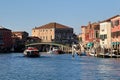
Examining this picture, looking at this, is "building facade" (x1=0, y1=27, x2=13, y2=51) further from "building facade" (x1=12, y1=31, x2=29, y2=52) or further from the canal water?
the canal water

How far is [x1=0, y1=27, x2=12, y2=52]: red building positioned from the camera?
160250mm

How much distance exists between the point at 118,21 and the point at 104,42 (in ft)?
40.5

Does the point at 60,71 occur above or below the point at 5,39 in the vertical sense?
below

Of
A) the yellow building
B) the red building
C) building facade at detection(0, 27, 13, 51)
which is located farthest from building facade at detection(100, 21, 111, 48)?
the yellow building

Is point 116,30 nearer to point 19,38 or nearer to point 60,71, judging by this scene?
point 60,71

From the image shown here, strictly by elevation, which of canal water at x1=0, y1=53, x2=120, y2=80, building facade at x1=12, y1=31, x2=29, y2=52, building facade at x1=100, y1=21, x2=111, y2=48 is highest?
building facade at x1=12, y1=31, x2=29, y2=52

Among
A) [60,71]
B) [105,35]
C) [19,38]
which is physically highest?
[19,38]

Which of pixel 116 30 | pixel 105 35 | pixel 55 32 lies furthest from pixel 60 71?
pixel 55 32

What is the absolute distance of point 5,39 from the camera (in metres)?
162

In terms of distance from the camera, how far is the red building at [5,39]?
Answer: 160 metres

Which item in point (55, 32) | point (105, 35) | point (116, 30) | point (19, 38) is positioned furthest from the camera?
point (55, 32)

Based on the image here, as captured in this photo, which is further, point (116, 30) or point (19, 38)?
point (19, 38)

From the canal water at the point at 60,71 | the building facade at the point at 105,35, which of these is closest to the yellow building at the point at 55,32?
the building facade at the point at 105,35

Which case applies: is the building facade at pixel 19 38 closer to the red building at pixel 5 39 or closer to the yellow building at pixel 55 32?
the yellow building at pixel 55 32
